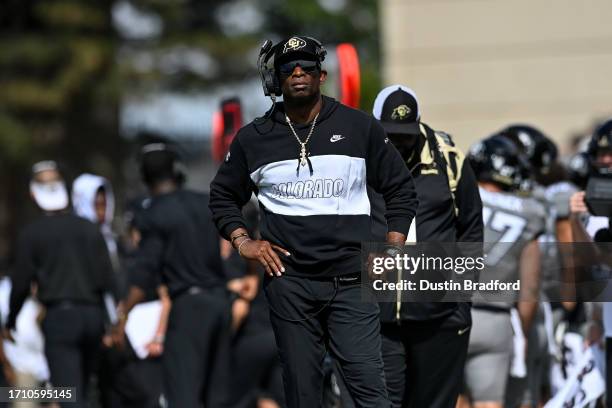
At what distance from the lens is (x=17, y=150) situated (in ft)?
89.1

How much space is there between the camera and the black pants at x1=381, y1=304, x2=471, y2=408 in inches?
300

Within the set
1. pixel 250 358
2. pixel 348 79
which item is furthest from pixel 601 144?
pixel 250 358

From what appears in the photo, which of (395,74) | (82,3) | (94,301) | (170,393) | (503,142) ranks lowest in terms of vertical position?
(170,393)

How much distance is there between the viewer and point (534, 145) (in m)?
10.7

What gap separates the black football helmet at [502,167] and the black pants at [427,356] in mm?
1764

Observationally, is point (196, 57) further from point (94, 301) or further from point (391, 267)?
point (391, 267)

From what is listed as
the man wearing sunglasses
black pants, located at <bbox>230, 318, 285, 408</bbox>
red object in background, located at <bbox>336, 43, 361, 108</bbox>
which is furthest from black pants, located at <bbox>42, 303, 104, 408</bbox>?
the man wearing sunglasses

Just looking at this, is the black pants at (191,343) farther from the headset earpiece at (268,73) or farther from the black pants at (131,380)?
the headset earpiece at (268,73)

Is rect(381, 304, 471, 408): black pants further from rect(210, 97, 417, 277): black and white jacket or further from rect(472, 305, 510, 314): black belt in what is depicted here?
rect(472, 305, 510, 314): black belt

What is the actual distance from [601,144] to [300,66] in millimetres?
2814

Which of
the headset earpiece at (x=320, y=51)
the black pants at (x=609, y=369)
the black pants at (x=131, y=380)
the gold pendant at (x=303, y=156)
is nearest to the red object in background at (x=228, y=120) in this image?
the black pants at (x=131, y=380)

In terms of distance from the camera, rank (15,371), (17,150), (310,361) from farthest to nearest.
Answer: (17,150) → (15,371) → (310,361)

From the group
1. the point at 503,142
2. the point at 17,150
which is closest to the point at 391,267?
the point at 503,142

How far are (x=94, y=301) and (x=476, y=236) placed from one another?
364cm
